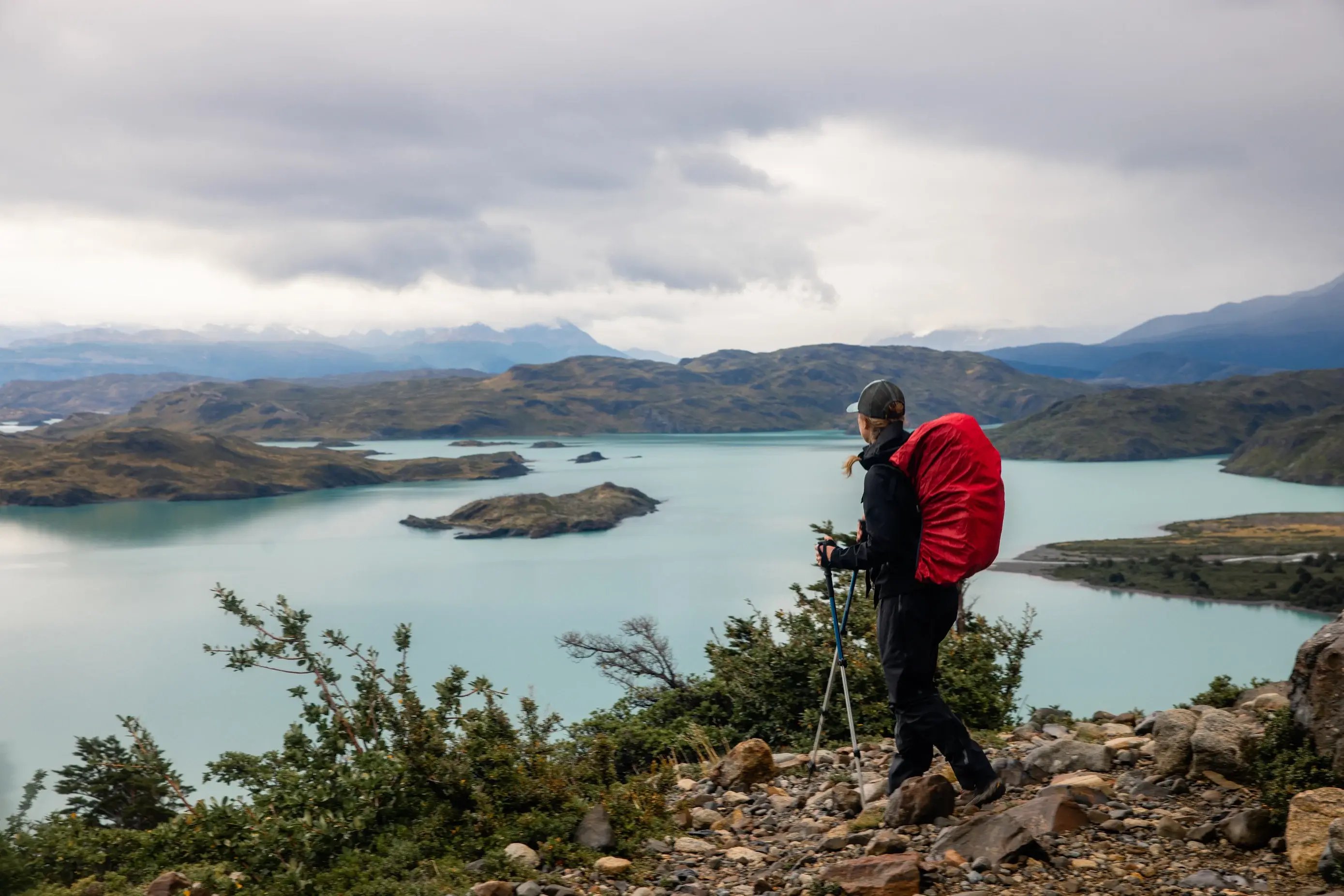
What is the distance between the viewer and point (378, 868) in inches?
213

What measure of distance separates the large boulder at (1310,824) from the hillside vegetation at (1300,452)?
159795mm

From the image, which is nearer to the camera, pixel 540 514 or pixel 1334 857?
pixel 1334 857

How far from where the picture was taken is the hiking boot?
5637 mm

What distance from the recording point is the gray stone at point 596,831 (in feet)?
18.8

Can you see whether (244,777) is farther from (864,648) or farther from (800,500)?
(800,500)

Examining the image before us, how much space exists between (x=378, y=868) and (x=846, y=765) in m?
3.72

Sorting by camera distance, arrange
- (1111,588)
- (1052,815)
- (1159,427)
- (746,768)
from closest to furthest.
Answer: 1. (1052,815)
2. (746,768)
3. (1111,588)
4. (1159,427)

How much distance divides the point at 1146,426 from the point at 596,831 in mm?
203416

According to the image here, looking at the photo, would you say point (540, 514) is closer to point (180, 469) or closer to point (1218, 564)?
point (1218, 564)

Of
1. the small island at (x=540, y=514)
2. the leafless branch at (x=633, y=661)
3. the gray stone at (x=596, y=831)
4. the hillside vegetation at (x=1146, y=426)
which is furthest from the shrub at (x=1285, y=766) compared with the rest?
the hillside vegetation at (x=1146, y=426)

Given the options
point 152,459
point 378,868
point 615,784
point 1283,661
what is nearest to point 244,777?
point 378,868

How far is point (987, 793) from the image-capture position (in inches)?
222

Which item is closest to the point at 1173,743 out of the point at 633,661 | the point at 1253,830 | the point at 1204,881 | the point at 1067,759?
the point at 1067,759

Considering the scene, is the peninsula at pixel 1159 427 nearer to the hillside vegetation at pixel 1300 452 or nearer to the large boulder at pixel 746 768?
the hillside vegetation at pixel 1300 452
